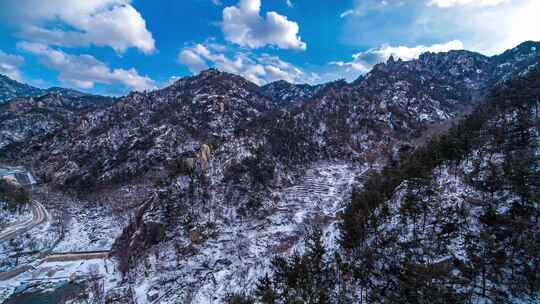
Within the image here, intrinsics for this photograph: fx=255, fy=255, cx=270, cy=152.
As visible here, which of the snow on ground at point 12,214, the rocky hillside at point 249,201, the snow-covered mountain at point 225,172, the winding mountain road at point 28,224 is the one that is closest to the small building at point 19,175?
the snow-covered mountain at point 225,172

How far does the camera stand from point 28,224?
302ft

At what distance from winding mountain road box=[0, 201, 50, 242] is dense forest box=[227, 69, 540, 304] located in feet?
295

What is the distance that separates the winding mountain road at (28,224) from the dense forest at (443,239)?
295 ft

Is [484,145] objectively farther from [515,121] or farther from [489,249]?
[489,249]

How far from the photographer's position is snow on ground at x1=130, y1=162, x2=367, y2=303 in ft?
166

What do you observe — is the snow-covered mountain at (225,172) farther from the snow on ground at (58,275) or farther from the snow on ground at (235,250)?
the snow on ground at (58,275)

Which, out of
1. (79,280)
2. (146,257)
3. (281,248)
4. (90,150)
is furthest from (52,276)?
(90,150)

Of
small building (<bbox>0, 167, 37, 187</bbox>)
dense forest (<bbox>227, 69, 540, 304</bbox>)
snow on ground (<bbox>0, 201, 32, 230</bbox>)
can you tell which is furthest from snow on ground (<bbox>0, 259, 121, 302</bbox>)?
small building (<bbox>0, 167, 37, 187</bbox>)

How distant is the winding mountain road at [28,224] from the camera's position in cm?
8288

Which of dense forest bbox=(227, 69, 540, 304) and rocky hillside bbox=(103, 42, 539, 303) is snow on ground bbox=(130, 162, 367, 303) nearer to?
rocky hillside bbox=(103, 42, 539, 303)

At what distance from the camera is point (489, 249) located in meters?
32.0

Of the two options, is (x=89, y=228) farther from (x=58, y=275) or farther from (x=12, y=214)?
(x=12, y=214)

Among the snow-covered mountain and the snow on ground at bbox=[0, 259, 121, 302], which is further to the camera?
the snow-covered mountain

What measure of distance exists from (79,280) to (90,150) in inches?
5053
